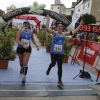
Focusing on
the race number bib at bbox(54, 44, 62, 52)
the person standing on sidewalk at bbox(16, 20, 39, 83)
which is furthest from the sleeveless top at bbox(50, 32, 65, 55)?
the person standing on sidewalk at bbox(16, 20, 39, 83)

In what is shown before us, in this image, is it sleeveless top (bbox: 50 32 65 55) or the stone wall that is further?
the stone wall

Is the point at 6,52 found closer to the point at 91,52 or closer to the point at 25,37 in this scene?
the point at 25,37

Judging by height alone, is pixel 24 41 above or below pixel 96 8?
below

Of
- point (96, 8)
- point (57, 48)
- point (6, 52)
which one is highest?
point (96, 8)

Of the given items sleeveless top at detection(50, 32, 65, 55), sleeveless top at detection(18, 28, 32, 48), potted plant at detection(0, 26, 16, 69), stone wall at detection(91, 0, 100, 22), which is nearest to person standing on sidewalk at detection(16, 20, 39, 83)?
sleeveless top at detection(18, 28, 32, 48)

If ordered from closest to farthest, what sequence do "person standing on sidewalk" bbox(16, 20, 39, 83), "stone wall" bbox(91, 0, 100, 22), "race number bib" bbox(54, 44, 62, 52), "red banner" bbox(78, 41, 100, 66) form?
"race number bib" bbox(54, 44, 62, 52) < "person standing on sidewalk" bbox(16, 20, 39, 83) < "red banner" bbox(78, 41, 100, 66) < "stone wall" bbox(91, 0, 100, 22)

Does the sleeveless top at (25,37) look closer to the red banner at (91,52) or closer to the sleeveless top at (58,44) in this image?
the sleeveless top at (58,44)

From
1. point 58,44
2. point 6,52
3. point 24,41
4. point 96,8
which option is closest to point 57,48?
point 58,44

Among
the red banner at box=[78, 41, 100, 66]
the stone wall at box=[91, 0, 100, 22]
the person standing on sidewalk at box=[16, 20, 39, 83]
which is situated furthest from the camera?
the stone wall at box=[91, 0, 100, 22]

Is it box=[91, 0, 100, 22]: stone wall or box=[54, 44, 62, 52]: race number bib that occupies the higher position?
box=[91, 0, 100, 22]: stone wall

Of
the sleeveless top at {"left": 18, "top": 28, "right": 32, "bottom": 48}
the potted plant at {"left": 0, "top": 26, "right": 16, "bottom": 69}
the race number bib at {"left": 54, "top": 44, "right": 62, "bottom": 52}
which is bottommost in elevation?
the potted plant at {"left": 0, "top": 26, "right": 16, "bottom": 69}

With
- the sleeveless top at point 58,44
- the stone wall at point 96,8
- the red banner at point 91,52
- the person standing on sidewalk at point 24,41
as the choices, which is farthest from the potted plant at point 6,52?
the stone wall at point 96,8

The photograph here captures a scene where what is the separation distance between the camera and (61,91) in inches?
210

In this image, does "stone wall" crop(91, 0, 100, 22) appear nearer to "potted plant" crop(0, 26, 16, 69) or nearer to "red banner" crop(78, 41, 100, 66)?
"red banner" crop(78, 41, 100, 66)
